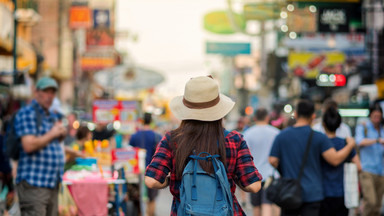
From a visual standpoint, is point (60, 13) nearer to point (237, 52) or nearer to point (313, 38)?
point (237, 52)

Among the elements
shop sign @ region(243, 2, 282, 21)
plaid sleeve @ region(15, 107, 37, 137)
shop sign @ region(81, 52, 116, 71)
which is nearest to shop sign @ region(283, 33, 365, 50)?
shop sign @ region(243, 2, 282, 21)

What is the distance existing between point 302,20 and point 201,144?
1417 cm

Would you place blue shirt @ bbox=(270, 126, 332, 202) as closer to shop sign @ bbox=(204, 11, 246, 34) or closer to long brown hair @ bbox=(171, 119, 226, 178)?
long brown hair @ bbox=(171, 119, 226, 178)

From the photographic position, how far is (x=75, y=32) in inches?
2181

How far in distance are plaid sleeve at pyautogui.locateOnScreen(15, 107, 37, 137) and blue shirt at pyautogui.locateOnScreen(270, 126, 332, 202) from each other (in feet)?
9.25

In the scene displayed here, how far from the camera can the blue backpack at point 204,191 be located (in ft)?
13.5

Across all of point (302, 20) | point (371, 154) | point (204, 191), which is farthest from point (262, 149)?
Answer: point (302, 20)

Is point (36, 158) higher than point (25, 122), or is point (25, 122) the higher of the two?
point (25, 122)

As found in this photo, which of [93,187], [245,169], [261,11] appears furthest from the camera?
[261,11]

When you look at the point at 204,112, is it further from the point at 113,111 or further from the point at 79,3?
the point at 79,3

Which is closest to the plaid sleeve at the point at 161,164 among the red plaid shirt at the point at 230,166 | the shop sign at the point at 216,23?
the red plaid shirt at the point at 230,166

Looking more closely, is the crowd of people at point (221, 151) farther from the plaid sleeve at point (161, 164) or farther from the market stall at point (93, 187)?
the market stall at point (93, 187)

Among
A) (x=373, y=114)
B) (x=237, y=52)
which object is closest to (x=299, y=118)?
(x=373, y=114)

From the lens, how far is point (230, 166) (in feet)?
14.5
